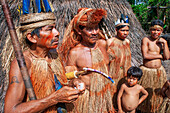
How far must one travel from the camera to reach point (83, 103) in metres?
2.06

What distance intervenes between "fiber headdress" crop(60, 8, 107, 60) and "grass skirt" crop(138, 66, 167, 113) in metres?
1.76

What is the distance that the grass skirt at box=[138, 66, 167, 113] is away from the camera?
2947 mm

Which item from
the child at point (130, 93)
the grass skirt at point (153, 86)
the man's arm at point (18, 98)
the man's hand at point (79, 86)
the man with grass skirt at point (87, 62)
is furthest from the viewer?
the grass skirt at point (153, 86)

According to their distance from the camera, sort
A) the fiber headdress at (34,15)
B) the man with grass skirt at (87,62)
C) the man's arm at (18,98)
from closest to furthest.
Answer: the man's arm at (18,98)
the fiber headdress at (34,15)
the man with grass skirt at (87,62)

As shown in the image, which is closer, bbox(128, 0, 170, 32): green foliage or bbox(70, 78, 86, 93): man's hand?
bbox(70, 78, 86, 93): man's hand

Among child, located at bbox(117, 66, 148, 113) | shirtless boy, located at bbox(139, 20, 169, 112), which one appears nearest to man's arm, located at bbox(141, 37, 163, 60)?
shirtless boy, located at bbox(139, 20, 169, 112)

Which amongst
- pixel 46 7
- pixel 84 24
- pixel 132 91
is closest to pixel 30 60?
pixel 46 7

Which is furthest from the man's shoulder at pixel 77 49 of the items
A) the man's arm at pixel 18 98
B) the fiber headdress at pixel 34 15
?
the man's arm at pixel 18 98

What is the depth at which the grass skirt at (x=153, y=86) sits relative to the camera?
295 cm

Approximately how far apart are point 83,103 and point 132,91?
0.94 m

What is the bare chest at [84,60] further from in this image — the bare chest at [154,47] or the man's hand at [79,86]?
the bare chest at [154,47]

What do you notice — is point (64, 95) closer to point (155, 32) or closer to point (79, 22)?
point (79, 22)

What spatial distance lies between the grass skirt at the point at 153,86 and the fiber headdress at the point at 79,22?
1.76 metres

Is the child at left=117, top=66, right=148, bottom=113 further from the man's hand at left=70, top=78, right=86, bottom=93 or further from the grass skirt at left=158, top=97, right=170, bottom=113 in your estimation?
the man's hand at left=70, top=78, right=86, bottom=93
